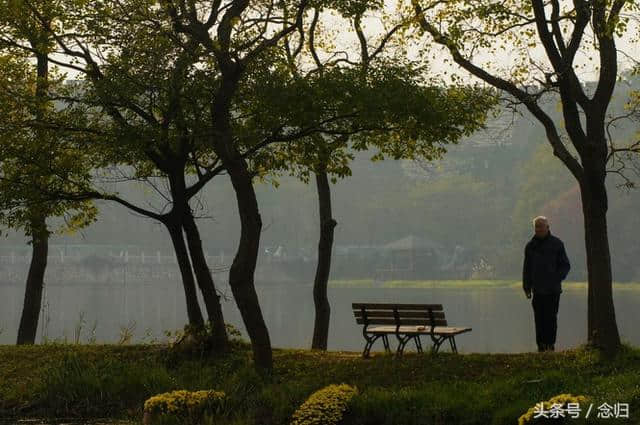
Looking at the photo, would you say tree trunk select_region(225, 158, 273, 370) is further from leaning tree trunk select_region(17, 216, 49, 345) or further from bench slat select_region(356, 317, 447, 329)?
leaning tree trunk select_region(17, 216, 49, 345)

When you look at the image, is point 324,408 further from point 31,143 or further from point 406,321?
point 31,143

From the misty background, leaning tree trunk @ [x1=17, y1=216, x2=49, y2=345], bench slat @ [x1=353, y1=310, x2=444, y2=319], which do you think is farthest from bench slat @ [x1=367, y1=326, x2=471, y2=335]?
the misty background

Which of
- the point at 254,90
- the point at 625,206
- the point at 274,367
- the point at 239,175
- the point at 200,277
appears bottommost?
the point at 274,367

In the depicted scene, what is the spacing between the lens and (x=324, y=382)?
11211 mm

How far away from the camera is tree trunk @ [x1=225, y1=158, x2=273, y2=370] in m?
11.8

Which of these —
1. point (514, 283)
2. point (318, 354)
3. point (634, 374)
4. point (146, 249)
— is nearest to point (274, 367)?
point (318, 354)

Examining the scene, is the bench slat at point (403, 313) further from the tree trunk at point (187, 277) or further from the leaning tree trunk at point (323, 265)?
the leaning tree trunk at point (323, 265)

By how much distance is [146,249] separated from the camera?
116 metres

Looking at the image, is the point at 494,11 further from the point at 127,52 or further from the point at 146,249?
the point at 146,249

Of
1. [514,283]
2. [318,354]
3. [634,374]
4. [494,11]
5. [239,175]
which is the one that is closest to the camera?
[634,374]

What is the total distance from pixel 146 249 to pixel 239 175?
10553 centimetres

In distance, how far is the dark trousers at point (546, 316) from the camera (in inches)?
483

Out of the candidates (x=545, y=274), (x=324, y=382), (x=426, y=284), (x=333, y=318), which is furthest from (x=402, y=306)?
(x=426, y=284)

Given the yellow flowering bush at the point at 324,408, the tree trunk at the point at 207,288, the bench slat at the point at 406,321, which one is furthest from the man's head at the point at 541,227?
the tree trunk at the point at 207,288
